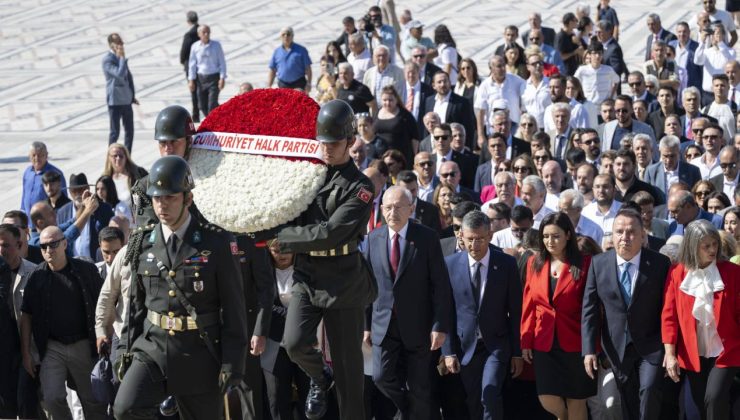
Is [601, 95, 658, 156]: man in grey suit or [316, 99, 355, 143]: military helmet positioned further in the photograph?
[601, 95, 658, 156]: man in grey suit

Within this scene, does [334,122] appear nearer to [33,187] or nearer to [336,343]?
[336,343]

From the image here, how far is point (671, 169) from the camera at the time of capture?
13.1 m

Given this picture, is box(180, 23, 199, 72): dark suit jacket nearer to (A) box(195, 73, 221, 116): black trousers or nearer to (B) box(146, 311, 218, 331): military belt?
(A) box(195, 73, 221, 116): black trousers

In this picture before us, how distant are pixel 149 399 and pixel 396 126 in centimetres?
825

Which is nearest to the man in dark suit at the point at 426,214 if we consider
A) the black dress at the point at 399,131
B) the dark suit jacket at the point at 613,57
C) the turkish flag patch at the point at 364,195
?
the black dress at the point at 399,131

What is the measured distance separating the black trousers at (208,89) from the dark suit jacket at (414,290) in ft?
38.3

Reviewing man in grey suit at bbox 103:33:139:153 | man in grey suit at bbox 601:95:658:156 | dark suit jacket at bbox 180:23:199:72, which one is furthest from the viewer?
dark suit jacket at bbox 180:23:199:72

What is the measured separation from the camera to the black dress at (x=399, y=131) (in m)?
15.2

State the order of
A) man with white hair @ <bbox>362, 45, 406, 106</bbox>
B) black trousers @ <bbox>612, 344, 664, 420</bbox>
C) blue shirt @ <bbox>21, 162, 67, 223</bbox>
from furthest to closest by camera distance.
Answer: man with white hair @ <bbox>362, 45, 406, 106</bbox> < blue shirt @ <bbox>21, 162, 67, 223</bbox> < black trousers @ <bbox>612, 344, 664, 420</bbox>

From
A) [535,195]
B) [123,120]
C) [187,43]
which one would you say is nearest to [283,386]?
[535,195]

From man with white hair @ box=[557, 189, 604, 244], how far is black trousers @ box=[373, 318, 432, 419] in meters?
2.08

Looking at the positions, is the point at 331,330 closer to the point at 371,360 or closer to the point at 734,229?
the point at 371,360

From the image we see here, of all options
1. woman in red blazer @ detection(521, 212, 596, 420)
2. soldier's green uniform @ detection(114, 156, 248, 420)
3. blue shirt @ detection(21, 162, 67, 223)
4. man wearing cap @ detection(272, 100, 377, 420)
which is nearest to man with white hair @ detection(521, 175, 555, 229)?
woman in red blazer @ detection(521, 212, 596, 420)

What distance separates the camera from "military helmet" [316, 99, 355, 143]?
7379 millimetres
